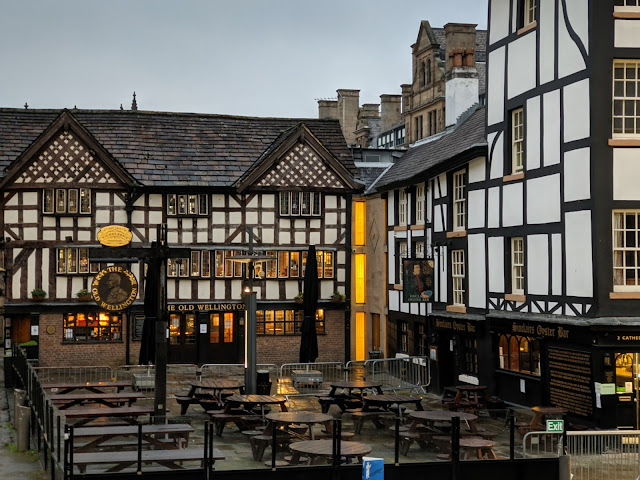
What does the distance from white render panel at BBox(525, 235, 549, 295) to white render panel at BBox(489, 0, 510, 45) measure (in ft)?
19.6

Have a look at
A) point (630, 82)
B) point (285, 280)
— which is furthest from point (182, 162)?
point (630, 82)

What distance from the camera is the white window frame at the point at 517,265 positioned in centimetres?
2453

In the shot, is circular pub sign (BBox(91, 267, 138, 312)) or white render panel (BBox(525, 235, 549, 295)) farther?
white render panel (BBox(525, 235, 549, 295))

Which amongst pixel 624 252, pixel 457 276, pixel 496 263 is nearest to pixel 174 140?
pixel 457 276

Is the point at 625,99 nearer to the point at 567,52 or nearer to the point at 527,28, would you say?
the point at 567,52

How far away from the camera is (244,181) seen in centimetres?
3619

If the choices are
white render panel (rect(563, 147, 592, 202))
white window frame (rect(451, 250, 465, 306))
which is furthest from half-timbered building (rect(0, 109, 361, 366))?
white render panel (rect(563, 147, 592, 202))

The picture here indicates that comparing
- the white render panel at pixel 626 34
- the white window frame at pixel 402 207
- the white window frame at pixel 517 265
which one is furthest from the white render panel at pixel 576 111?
the white window frame at pixel 402 207

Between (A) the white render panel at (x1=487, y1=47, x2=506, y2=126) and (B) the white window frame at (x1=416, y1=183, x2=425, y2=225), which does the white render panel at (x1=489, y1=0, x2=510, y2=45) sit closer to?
(A) the white render panel at (x1=487, y1=47, x2=506, y2=126)

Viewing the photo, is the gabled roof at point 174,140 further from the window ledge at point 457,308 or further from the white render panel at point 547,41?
the white render panel at point 547,41

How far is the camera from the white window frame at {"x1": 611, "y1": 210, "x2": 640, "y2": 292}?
21.0m

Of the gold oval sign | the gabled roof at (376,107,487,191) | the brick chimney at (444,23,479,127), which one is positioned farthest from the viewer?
the brick chimney at (444,23,479,127)

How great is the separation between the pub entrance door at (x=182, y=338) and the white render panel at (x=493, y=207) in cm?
1436

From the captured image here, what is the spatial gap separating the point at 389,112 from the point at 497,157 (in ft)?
149
